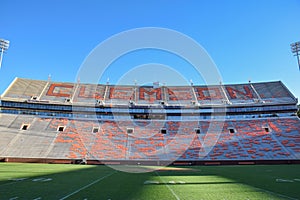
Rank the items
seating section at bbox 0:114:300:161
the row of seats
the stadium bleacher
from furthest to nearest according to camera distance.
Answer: the row of seats < the stadium bleacher < seating section at bbox 0:114:300:161

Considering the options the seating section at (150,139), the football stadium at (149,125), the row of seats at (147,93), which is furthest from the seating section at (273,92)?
the seating section at (150,139)

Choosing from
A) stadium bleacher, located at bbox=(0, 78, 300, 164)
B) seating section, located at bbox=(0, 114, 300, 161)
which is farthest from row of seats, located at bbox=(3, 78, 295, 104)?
seating section, located at bbox=(0, 114, 300, 161)

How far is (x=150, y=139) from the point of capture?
111 feet

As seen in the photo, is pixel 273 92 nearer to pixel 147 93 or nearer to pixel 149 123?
pixel 147 93

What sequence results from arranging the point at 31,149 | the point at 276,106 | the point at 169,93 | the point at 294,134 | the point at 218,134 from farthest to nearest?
the point at 169,93, the point at 276,106, the point at 218,134, the point at 294,134, the point at 31,149

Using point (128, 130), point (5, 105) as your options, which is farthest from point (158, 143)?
point (5, 105)

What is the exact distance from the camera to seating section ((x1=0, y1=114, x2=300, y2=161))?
28217mm

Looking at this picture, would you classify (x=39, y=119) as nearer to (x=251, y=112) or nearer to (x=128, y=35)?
(x=128, y=35)

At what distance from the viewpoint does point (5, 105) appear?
1403 inches

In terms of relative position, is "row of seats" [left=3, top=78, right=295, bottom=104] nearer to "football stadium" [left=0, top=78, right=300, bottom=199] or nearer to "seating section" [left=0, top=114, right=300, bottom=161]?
"football stadium" [left=0, top=78, right=300, bottom=199]

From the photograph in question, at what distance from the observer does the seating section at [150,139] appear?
2822 centimetres

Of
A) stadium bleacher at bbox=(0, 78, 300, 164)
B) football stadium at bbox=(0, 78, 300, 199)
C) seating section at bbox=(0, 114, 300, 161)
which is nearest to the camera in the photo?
football stadium at bbox=(0, 78, 300, 199)

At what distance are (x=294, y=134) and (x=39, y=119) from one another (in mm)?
41654

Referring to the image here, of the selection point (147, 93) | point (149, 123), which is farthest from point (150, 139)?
point (147, 93)
